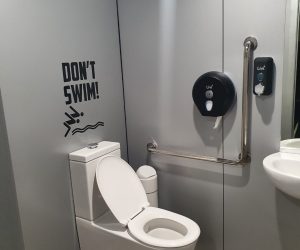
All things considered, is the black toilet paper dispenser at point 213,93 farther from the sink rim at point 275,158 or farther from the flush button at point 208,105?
the sink rim at point 275,158

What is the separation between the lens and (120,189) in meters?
1.82

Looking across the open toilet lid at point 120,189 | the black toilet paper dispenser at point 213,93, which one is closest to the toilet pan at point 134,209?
the open toilet lid at point 120,189

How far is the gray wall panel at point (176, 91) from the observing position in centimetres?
176

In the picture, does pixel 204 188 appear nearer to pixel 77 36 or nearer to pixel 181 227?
pixel 181 227

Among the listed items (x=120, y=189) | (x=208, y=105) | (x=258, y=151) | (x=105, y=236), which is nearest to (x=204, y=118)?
(x=208, y=105)

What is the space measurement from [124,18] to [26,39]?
31.5 inches

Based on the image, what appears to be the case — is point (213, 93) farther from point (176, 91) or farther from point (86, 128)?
point (86, 128)

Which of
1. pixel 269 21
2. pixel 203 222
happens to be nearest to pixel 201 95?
pixel 269 21

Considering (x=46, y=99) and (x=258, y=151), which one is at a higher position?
(x=46, y=99)

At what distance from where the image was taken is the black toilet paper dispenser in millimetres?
1654

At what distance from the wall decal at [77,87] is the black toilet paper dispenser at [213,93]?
672 mm

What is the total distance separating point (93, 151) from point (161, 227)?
645 mm

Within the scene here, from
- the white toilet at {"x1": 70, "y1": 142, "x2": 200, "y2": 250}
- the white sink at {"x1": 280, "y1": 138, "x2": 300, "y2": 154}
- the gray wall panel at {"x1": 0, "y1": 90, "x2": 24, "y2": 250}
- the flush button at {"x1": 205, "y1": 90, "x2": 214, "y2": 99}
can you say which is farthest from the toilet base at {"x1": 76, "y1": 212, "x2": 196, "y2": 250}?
the flush button at {"x1": 205, "y1": 90, "x2": 214, "y2": 99}

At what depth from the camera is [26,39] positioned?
1464 millimetres
